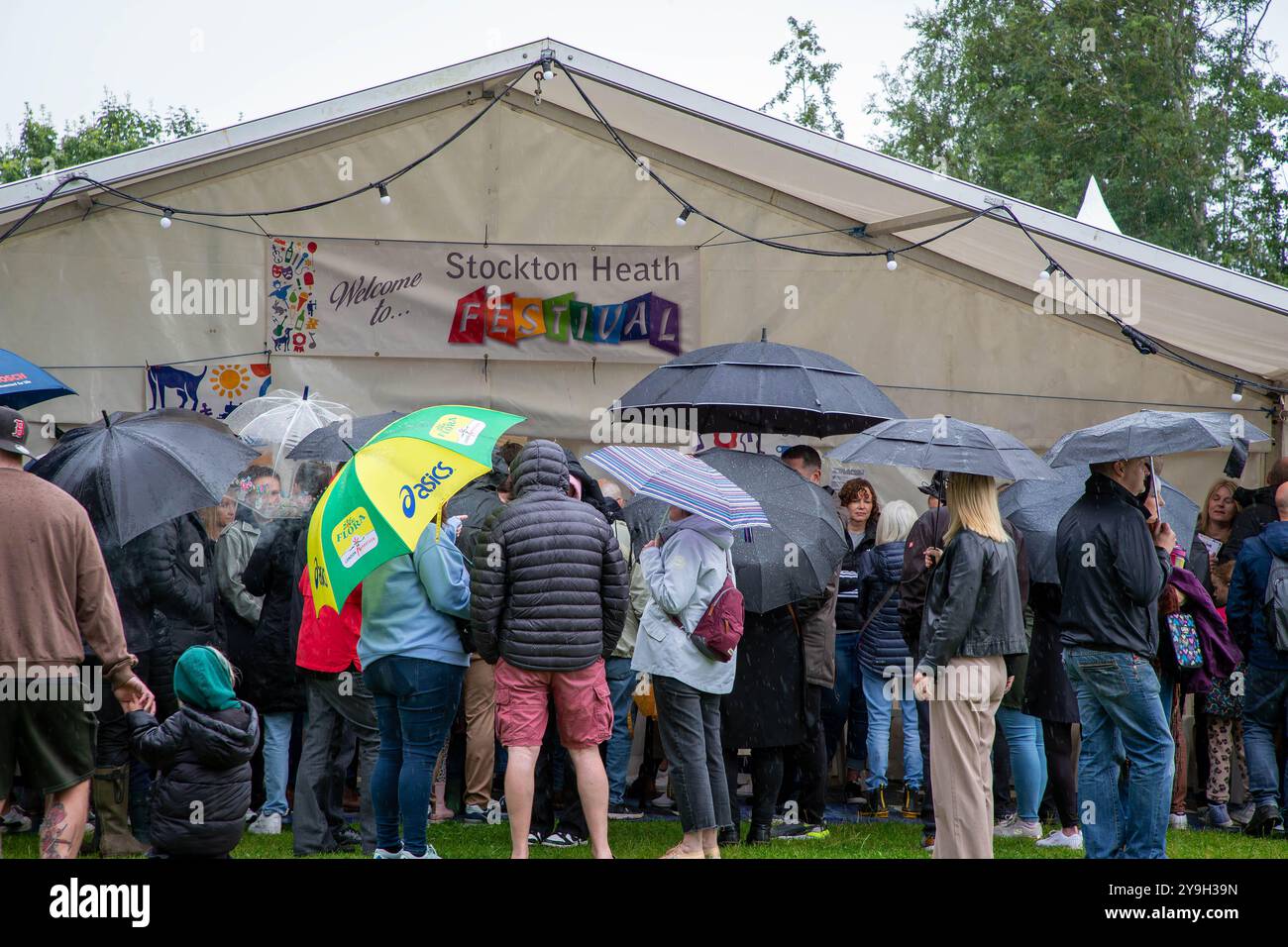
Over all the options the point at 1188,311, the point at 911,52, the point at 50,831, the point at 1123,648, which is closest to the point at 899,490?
the point at 1188,311

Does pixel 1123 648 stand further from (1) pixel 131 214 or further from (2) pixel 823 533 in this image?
(1) pixel 131 214

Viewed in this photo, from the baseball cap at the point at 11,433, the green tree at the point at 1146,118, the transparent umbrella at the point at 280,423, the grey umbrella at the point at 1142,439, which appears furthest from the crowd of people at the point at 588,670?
the green tree at the point at 1146,118

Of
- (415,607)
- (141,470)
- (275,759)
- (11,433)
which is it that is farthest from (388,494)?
(275,759)

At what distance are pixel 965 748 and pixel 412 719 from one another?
2.22 metres

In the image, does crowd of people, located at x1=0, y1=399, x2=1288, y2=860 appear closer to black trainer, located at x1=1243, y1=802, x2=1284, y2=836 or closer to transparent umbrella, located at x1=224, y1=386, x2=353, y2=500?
black trainer, located at x1=1243, y1=802, x2=1284, y2=836

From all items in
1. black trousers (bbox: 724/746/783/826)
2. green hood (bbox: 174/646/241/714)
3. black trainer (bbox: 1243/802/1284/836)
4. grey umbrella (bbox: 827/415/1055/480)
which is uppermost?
grey umbrella (bbox: 827/415/1055/480)

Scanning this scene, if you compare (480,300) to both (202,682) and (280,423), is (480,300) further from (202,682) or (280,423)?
(202,682)

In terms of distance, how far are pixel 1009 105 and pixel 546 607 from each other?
2182cm

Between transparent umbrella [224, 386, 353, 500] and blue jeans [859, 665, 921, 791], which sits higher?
transparent umbrella [224, 386, 353, 500]

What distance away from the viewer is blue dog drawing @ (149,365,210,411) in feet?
28.9

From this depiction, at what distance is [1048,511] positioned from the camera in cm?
676

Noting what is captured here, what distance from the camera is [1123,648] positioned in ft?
17.0

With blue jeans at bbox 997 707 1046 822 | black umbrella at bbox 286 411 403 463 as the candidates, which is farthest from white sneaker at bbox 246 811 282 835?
blue jeans at bbox 997 707 1046 822

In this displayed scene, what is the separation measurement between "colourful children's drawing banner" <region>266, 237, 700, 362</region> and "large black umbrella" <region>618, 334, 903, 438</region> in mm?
1674
